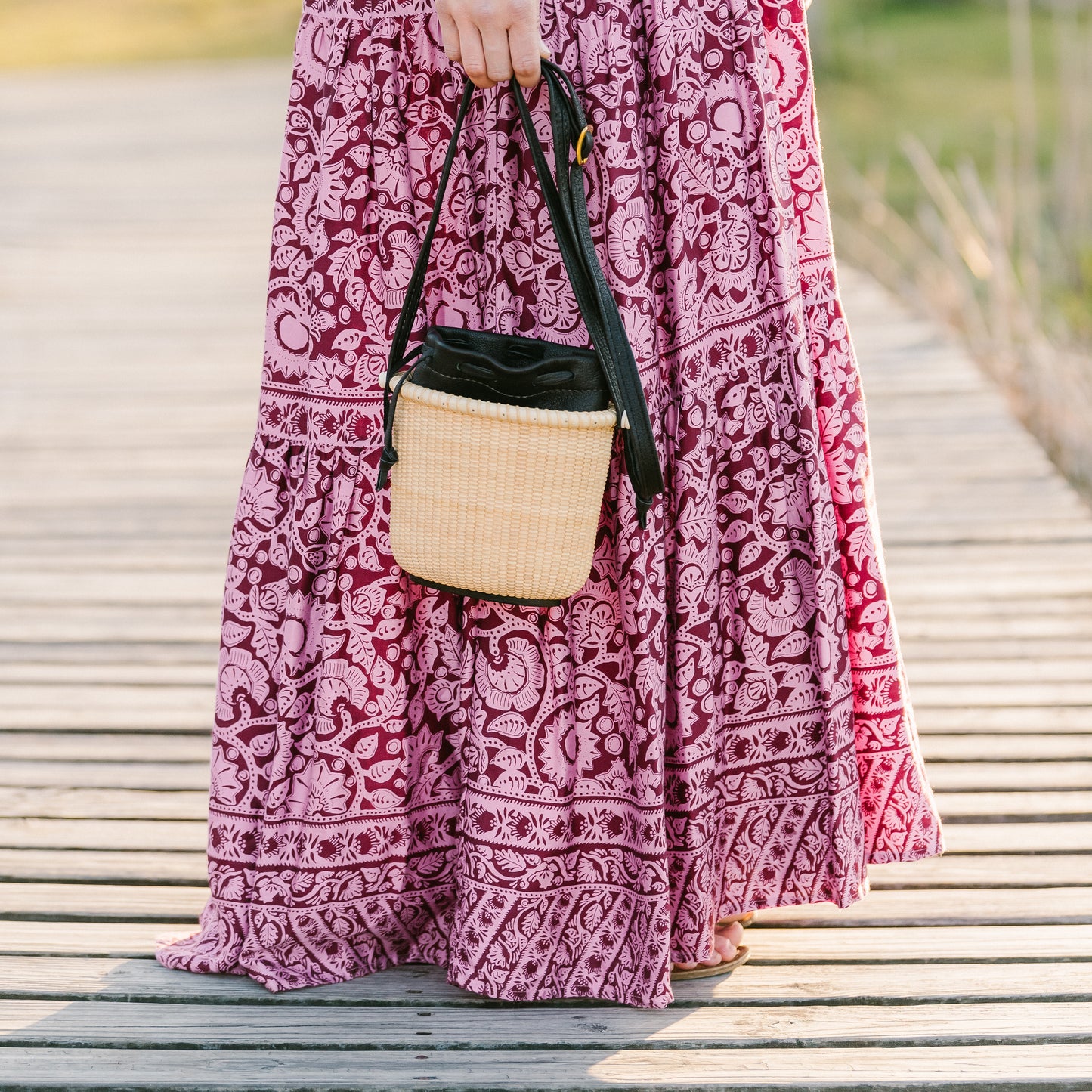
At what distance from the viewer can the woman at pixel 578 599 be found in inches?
55.8

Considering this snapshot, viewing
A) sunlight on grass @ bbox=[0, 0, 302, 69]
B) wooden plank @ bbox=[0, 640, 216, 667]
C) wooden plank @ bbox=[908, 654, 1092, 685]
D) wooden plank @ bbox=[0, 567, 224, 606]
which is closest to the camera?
wooden plank @ bbox=[908, 654, 1092, 685]

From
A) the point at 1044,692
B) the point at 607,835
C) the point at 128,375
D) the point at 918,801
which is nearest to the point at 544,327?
the point at 607,835

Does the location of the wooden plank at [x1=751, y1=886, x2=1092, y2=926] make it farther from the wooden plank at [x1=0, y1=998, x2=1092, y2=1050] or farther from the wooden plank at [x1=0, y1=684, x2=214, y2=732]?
the wooden plank at [x1=0, y1=684, x2=214, y2=732]

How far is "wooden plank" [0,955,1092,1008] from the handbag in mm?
526

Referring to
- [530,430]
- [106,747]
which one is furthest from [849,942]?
[106,747]

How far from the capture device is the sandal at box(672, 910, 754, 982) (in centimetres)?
159

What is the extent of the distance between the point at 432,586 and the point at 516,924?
1.32 ft

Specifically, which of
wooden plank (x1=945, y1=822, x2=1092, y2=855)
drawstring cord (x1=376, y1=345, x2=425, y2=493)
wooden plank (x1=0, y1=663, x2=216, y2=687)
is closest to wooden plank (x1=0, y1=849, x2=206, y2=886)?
wooden plank (x1=0, y1=663, x2=216, y2=687)

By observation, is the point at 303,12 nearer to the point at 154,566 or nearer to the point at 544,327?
the point at 544,327

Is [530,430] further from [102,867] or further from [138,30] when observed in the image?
[138,30]

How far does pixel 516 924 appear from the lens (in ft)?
4.93

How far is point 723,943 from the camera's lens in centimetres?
161

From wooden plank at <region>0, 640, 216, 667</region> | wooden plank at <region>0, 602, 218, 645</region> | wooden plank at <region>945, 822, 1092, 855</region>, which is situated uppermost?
wooden plank at <region>0, 602, 218, 645</region>

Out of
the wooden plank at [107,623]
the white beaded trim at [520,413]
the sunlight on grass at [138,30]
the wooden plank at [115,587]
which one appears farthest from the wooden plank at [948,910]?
the sunlight on grass at [138,30]
